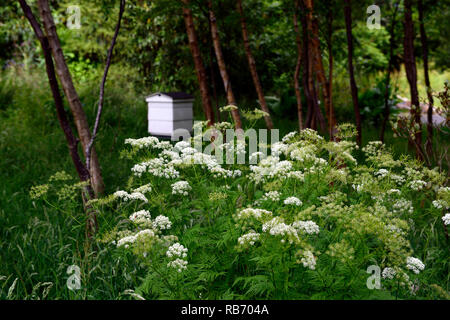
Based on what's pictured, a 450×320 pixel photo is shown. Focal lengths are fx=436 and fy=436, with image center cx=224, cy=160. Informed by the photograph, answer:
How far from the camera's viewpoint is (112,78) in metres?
11.5

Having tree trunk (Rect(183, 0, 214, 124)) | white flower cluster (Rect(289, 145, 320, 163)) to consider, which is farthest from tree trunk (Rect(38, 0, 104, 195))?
white flower cluster (Rect(289, 145, 320, 163))

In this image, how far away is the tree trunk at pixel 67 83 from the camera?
4.46m

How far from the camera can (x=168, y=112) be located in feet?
25.1

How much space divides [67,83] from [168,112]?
301cm

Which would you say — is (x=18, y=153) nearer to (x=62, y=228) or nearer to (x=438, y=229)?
(x=62, y=228)

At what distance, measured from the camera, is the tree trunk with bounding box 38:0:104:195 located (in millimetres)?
4463

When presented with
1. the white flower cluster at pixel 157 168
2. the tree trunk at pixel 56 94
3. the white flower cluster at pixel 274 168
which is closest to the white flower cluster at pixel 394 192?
the white flower cluster at pixel 274 168

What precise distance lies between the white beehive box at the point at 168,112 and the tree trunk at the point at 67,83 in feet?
8.97

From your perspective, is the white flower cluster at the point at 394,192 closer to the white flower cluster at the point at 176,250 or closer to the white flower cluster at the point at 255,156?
the white flower cluster at the point at 255,156

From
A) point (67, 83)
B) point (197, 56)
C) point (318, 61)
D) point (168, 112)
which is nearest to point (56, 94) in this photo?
point (67, 83)

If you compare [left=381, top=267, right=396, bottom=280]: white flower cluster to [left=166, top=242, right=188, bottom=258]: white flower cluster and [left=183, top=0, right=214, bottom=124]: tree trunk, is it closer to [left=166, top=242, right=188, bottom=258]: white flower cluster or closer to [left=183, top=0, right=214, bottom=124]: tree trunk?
[left=166, top=242, right=188, bottom=258]: white flower cluster

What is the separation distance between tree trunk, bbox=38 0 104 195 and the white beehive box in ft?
8.97

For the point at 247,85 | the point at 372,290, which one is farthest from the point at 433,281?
the point at 247,85
